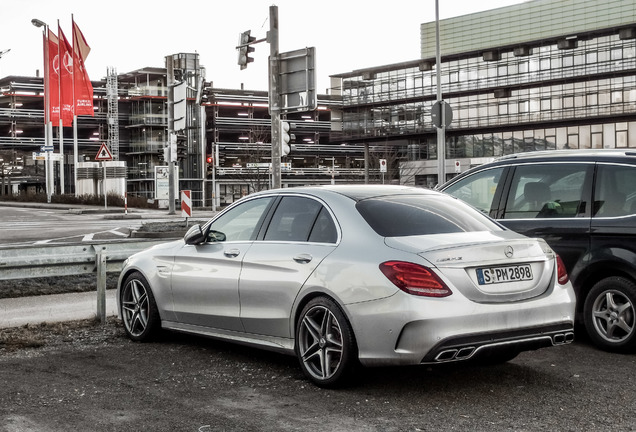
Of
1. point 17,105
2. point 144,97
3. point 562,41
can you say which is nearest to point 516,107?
point 562,41

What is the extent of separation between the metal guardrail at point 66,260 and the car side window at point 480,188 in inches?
139

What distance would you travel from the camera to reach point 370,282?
18.5 feet

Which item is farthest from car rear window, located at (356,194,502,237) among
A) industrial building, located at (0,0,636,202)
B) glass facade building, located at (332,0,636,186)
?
glass facade building, located at (332,0,636,186)

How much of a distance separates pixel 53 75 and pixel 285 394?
5086 centimetres

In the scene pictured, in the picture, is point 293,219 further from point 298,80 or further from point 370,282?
point 298,80

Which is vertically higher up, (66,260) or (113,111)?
(113,111)

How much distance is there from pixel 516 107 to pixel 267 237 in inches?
2838

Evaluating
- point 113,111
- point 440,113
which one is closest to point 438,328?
point 440,113

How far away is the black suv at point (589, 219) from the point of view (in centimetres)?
725

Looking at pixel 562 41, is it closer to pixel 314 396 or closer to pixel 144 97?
pixel 144 97

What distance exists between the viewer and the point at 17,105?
9162 centimetres

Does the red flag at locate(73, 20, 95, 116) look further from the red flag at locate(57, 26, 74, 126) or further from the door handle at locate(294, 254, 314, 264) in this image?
the door handle at locate(294, 254, 314, 264)

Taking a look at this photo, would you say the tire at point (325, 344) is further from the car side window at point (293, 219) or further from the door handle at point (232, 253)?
the door handle at point (232, 253)

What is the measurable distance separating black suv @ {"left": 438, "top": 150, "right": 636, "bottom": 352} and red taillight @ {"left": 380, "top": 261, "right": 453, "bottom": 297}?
240cm
